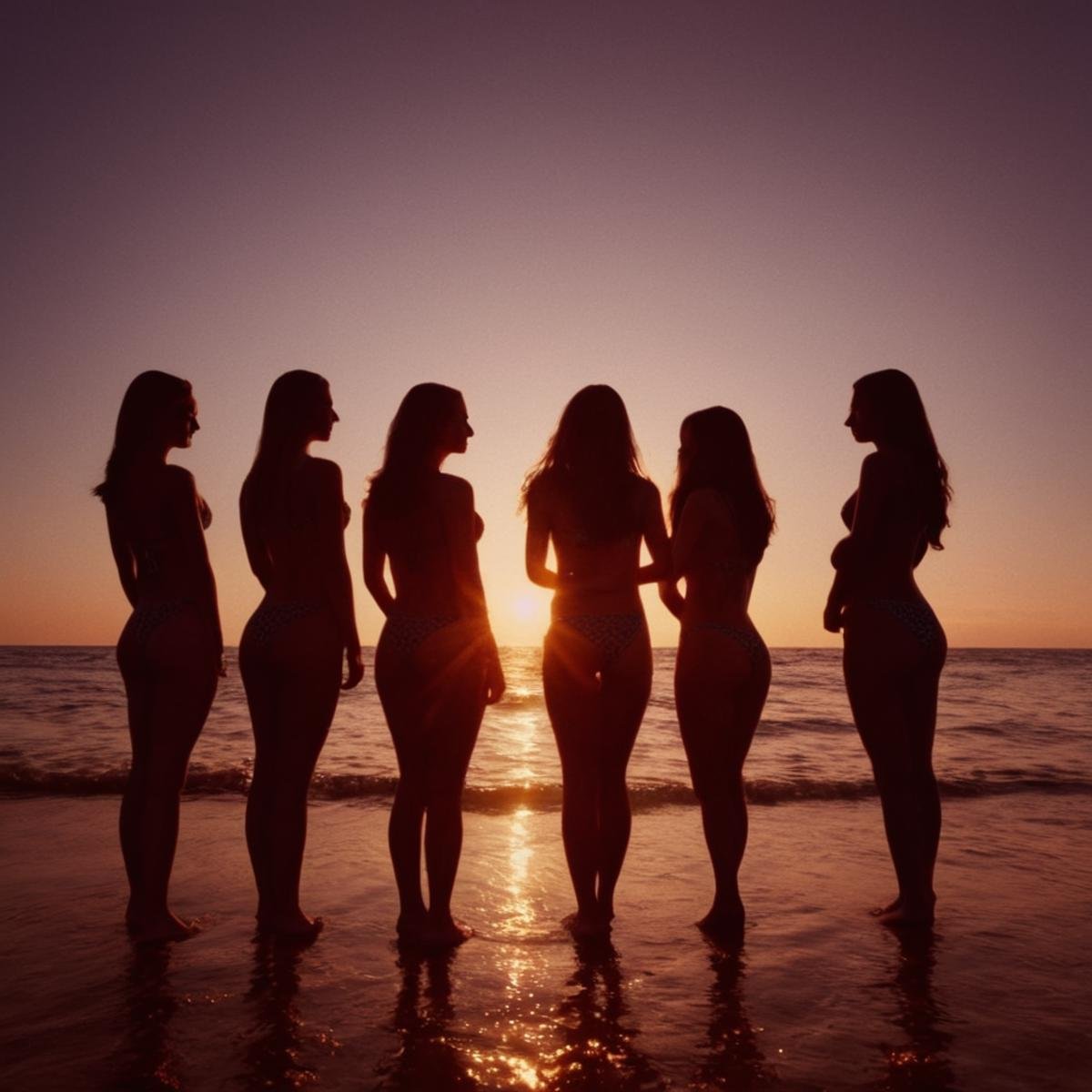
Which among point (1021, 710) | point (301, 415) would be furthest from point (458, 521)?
point (1021, 710)

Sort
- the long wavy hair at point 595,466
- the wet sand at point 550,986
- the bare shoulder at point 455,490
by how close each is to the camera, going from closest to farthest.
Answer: the wet sand at point 550,986, the bare shoulder at point 455,490, the long wavy hair at point 595,466

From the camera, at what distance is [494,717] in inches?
734

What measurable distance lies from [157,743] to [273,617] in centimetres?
88

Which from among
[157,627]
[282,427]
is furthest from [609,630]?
[157,627]

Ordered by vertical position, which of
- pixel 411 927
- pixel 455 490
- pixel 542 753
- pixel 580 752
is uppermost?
pixel 455 490

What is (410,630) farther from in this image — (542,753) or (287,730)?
(542,753)

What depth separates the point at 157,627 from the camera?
172 inches

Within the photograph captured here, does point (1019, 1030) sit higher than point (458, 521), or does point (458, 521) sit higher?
point (458, 521)

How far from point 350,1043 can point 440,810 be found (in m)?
1.22

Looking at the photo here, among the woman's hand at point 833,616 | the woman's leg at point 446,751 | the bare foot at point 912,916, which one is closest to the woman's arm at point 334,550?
the woman's leg at point 446,751

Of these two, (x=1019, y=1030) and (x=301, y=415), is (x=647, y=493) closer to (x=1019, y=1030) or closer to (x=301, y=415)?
(x=301, y=415)

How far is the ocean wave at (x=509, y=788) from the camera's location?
8.89 meters

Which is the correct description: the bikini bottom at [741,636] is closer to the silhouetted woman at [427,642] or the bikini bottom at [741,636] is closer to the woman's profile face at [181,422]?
the silhouetted woman at [427,642]

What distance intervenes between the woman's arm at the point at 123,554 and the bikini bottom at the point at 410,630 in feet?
4.54
